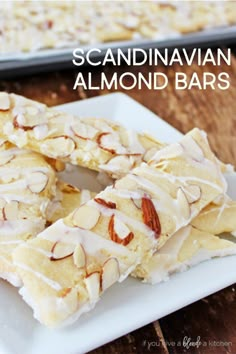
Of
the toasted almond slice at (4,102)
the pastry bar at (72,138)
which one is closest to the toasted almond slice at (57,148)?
the pastry bar at (72,138)

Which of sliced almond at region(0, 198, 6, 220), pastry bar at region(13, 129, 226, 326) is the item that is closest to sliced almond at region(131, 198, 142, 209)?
pastry bar at region(13, 129, 226, 326)

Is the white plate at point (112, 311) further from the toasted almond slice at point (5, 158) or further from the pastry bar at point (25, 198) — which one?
the toasted almond slice at point (5, 158)

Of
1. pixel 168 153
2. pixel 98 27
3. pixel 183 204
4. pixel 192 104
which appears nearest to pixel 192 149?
pixel 168 153

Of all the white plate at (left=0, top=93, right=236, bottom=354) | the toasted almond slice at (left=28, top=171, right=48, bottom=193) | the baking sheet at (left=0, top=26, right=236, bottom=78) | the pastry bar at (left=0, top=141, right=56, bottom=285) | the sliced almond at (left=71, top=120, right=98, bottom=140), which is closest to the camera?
the white plate at (left=0, top=93, right=236, bottom=354)

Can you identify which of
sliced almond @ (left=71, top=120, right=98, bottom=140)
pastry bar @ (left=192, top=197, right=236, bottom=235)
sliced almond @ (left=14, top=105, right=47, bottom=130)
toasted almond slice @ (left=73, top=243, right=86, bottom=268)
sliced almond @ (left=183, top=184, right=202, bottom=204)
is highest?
sliced almond @ (left=14, top=105, right=47, bottom=130)

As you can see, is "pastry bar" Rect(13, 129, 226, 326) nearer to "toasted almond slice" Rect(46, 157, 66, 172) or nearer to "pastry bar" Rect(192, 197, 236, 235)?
"pastry bar" Rect(192, 197, 236, 235)

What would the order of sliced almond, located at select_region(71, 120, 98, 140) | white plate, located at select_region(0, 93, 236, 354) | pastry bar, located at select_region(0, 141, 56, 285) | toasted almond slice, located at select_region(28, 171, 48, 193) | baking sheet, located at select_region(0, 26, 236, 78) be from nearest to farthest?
white plate, located at select_region(0, 93, 236, 354) < pastry bar, located at select_region(0, 141, 56, 285) < toasted almond slice, located at select_region(28, 171, 48, 193) < sliced almond, located at select_region(71, 120, 98, 140) < baking sheet, located at select_region(0, 26, 236, 78)
